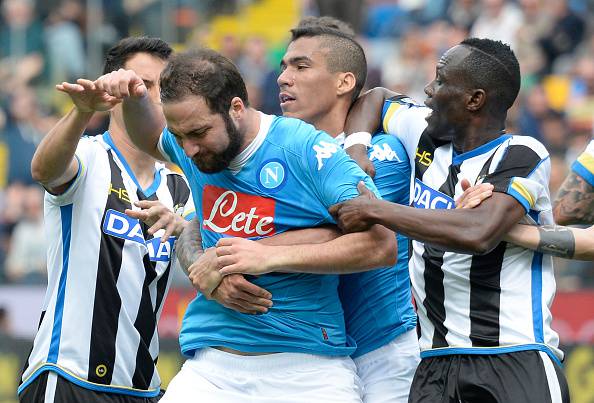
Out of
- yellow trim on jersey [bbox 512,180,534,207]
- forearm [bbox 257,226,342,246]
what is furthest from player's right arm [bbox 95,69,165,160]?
yellow trim on jersey [bbox 512,180,534,207]

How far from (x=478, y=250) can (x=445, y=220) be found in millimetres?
205

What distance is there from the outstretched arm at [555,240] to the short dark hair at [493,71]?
2.08ft

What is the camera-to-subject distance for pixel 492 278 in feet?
17.8

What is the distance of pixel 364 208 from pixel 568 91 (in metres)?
10.8

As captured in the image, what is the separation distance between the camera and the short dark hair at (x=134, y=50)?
6.41 metres

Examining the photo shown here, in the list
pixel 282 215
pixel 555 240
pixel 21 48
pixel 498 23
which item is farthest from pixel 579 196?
pixel 21 48

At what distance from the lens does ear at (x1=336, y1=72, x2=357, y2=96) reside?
6301 millimetres

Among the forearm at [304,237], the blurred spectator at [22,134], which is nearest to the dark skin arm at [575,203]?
the forearm at [304,237]

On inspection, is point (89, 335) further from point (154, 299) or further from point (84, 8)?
point (84, 8)

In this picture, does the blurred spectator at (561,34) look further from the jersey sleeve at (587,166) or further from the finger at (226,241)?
the finger at (226,241)

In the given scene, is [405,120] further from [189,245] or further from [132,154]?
[132,154]

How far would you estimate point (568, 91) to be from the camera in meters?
15.1

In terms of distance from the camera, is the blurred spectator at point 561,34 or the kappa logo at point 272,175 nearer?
the kappa logo at point 272,175

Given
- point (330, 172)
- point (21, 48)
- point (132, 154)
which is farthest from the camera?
point (21, 48)
